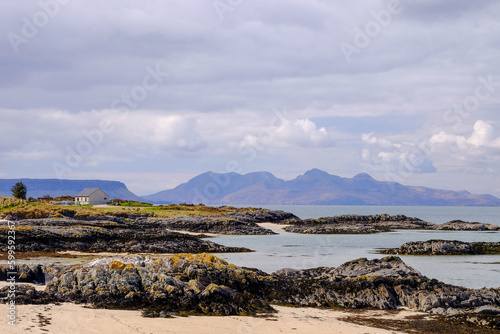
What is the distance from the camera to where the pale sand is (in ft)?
43.9

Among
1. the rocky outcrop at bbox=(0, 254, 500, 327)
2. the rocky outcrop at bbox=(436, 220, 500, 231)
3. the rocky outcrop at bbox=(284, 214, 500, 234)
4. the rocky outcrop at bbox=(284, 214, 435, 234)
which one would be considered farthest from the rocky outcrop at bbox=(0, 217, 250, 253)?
the rocky outcrop at bbox=(436, 220, 500, 231)

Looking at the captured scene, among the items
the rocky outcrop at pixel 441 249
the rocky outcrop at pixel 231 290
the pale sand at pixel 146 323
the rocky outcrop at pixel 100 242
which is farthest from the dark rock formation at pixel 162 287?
the rocky outcrop at pixel 441 249

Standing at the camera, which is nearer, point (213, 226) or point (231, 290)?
point (231, 290)

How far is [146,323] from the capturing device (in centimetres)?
1442

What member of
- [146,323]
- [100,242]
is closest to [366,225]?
[100,242]

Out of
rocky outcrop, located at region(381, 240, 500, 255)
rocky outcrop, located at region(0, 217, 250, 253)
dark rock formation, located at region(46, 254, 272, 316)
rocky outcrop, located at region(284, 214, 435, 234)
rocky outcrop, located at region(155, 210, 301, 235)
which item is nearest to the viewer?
dark rock formation, located at region(46, 254, 272, 316)

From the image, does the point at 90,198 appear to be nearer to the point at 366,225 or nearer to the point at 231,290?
the point at 366,225

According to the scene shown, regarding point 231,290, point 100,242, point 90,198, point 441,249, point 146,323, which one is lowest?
point 100,242

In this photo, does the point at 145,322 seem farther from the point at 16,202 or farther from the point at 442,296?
the point at 16,202

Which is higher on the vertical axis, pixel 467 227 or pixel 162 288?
pixel 467 227

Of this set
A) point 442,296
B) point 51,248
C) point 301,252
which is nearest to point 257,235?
point 301,252

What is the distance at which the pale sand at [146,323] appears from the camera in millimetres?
13391

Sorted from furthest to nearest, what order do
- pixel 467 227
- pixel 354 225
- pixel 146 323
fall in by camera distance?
pixel 467 227 < pixel 354 225 < pixel 146 323

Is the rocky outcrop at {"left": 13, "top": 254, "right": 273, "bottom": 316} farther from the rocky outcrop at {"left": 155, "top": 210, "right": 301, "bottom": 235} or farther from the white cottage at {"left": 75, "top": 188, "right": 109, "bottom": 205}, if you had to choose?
the white cottage at {"left": 75, "top": 188, "right": 109, "bottom": 205}
